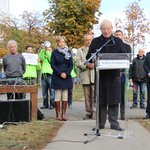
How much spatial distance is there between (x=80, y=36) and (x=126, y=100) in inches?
747

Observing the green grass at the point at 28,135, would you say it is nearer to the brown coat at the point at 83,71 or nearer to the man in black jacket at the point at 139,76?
the brown coat at the point at 83,71

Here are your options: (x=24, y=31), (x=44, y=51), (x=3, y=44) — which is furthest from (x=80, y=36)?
(x=24, y=31)

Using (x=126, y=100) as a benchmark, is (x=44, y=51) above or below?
above

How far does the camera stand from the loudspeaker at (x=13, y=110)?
17.8 feet

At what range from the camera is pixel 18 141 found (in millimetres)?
4031

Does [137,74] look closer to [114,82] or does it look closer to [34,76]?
[34,76]

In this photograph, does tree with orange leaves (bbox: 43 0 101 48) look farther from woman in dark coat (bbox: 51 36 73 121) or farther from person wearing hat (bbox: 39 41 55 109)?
woman in dark coat (bbox: 51 36 73 121)

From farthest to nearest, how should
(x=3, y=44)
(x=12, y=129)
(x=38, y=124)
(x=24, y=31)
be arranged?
(x=24, y=31), (x=3, y=44), (x=38, y=124), (x=12, y=129)

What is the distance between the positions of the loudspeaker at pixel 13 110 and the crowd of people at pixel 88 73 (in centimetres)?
56

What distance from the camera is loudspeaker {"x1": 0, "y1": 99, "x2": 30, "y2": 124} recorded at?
5.41 meters

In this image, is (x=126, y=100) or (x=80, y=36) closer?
(x=126, y=100)

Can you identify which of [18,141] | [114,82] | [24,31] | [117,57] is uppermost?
[24,31]

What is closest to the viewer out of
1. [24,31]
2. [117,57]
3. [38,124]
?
[117,57]

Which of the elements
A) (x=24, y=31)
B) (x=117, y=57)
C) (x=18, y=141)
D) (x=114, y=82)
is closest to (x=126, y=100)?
(x=114, y=82)
